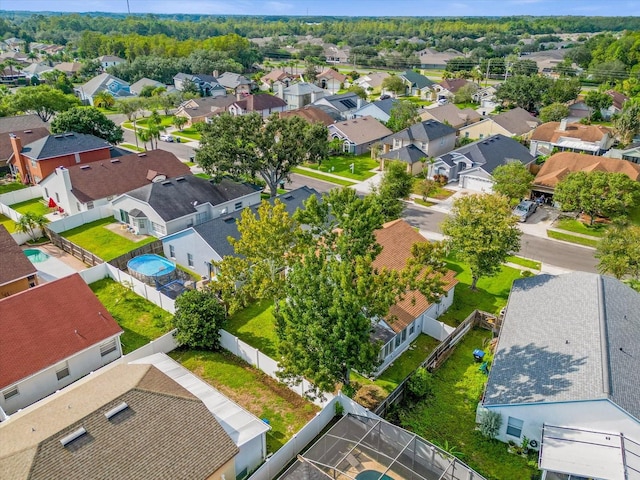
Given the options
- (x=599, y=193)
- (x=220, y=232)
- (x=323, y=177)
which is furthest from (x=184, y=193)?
(x=599, y=193)

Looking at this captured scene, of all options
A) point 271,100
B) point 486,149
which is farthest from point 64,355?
point 271,100

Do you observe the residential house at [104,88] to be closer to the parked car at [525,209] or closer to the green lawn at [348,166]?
the green lawn at [348,166]

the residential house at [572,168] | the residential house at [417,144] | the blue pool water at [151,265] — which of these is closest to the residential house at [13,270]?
the blue pool water at [151,265]

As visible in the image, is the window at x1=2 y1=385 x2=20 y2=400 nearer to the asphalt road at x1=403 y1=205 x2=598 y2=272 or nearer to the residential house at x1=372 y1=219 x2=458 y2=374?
the residential house at x1=372 y1=219 x2=458 y2=374

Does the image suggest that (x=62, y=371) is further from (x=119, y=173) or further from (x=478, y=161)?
(x=478, y=161)

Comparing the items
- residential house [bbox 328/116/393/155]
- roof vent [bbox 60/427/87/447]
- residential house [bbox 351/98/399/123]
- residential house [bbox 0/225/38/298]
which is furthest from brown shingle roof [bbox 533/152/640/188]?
roof vent [bbox 60/427/87/447]

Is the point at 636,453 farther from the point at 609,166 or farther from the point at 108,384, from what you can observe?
the point at 609,166
